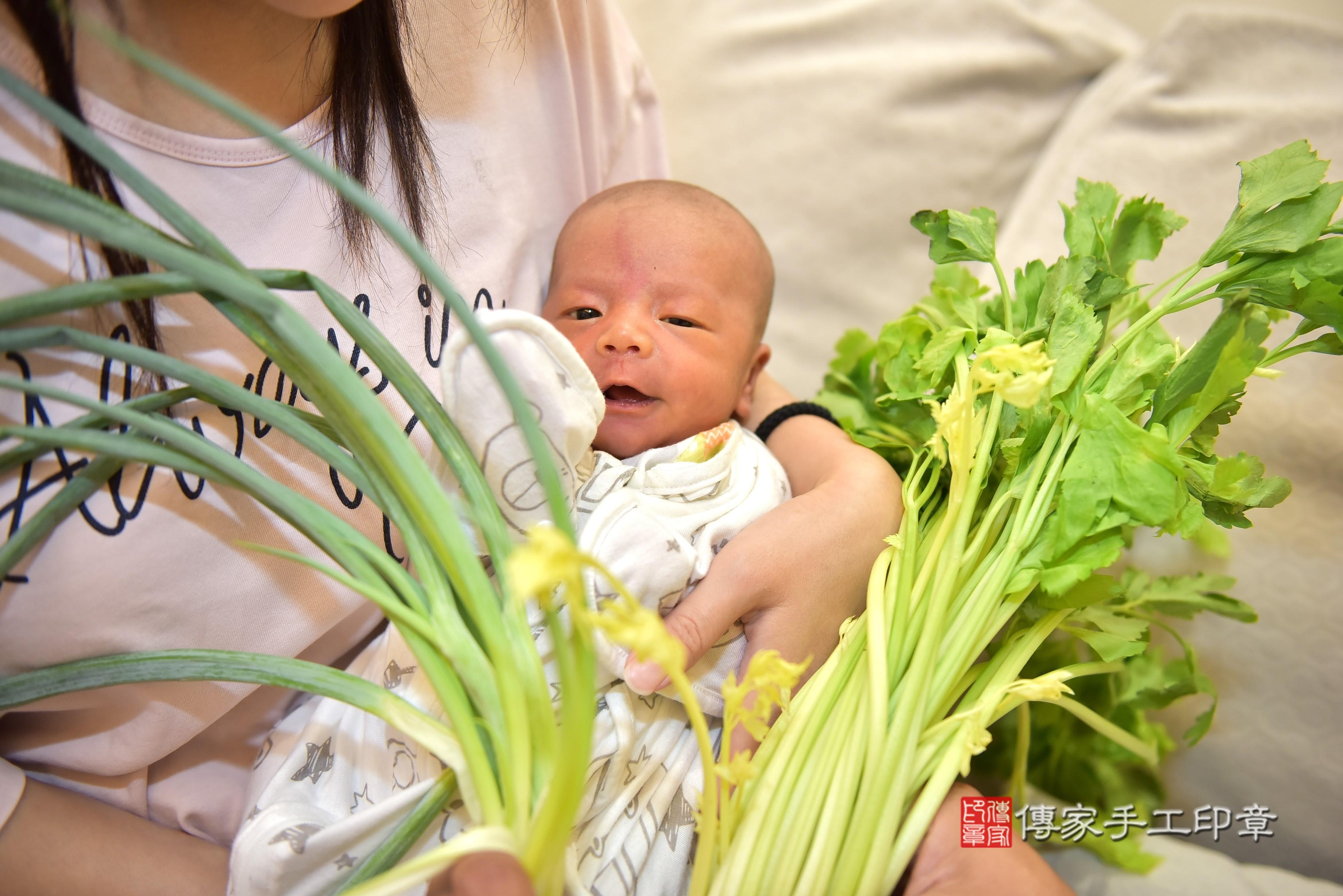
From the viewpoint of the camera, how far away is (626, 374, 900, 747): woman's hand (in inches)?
27.0

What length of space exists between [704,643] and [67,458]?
1.74 feet

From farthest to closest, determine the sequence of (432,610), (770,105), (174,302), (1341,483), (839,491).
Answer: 1. (770,105)
2. (1341,483)
3. (839,491)
4. (174,302)
5. (432,610)

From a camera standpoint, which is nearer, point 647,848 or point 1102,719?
point 647,848

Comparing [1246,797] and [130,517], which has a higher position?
[130,517]

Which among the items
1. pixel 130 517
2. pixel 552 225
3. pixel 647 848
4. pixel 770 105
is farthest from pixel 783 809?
pixel 770 105

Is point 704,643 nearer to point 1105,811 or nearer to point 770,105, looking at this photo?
point 1105,811

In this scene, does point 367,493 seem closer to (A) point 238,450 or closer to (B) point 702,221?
(A) point 238,450

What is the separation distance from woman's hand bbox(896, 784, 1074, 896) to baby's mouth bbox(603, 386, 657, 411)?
1.54 ft

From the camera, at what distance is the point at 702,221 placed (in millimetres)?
904

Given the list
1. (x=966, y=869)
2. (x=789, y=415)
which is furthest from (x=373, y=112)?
(x=966, y=869)

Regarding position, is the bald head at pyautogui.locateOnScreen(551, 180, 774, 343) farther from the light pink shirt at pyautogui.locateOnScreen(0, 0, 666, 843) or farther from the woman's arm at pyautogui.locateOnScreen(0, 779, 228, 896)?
the woman's arm at pyautogui.locateOnScreen(0, 779, 228, 896)

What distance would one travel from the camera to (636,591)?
2.22ft

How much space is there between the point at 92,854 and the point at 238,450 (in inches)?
13.9

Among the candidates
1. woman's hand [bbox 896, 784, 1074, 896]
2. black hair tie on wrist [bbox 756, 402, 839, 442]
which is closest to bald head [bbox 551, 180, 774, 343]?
black hair tie on wrist [bbox 756, 402, 839, 442]
